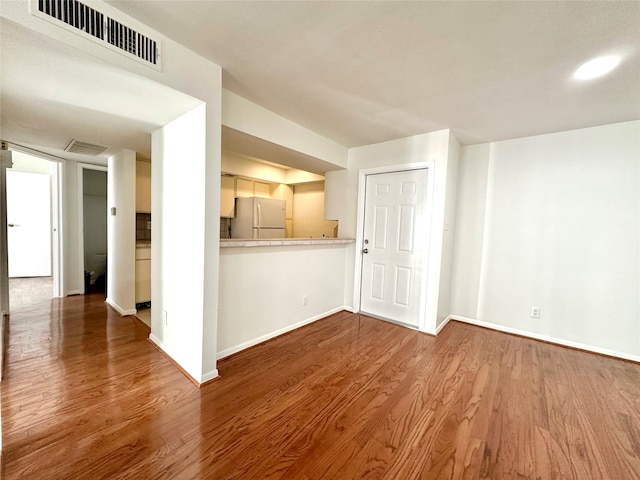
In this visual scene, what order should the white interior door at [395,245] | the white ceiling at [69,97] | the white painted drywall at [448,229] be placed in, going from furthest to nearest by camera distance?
the white interior door at [395,245], the white painted drywall at [448,229], the white ceiling at [69,97]

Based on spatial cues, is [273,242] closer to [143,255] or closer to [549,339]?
[143,255]

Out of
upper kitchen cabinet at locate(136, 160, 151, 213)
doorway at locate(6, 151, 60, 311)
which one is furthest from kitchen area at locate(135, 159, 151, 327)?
doorway at locate(6, 151, 60, 311)

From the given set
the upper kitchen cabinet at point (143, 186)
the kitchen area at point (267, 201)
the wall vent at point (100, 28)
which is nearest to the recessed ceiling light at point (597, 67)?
the wall vent at point (100, 28)

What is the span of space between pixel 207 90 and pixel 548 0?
78.9 inches

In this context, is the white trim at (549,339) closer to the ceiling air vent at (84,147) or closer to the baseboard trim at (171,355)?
the baseboard trim at (171,355)

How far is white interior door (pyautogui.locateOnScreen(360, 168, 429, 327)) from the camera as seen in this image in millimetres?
3176

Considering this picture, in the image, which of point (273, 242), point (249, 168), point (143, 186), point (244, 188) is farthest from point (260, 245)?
point (244, 188)

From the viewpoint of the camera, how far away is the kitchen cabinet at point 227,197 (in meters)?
4.52

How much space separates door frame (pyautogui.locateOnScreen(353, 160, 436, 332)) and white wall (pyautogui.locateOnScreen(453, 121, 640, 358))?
80 cm

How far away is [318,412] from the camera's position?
5.63ft

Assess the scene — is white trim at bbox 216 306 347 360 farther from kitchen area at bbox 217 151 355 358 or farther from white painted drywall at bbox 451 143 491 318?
white painted drywall at bbox 451 143 491 318

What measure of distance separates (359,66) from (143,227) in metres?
3.87

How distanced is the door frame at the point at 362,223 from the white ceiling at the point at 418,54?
2.06 ft

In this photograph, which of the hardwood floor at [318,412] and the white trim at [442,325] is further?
the white trim at [442,325]
